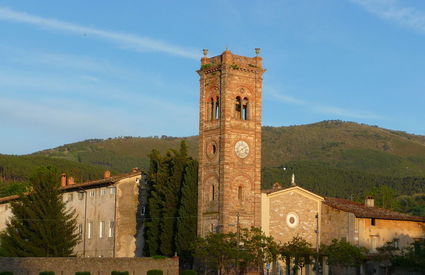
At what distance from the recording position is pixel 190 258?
60844 millimetres

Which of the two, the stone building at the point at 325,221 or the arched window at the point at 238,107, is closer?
the arched window at the point at 238,107

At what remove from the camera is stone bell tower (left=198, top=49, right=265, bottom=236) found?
194 feet

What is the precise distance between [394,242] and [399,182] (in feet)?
406

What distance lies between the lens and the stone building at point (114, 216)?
2702 inches

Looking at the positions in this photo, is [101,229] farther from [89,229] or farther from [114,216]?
[114,216]

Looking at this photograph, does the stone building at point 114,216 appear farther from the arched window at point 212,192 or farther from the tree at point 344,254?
the tree at point 344,254

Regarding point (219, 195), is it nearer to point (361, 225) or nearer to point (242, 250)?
point (242, 250)

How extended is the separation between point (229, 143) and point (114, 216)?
589 inches

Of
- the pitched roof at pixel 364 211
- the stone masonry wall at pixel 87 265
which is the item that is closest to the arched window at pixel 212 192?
the stone masonry wall at pixel 87 265

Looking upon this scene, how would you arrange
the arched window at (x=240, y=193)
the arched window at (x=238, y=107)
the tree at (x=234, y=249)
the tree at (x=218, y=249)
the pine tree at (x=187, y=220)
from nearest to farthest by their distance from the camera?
the tree at (x=218, y=249) < the tree at (x=234, y=249) < the arched window at (x=240, y=193) < the pine tree at (x=187, y=220) < the arched window at (x=238, y=107)

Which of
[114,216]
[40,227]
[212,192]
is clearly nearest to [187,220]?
[212,192]

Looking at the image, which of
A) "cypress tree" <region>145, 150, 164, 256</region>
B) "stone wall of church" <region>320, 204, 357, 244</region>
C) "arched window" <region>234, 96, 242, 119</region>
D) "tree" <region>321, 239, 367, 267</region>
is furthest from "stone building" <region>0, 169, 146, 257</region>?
"tree" <region>321, 239, 367, 267</region>

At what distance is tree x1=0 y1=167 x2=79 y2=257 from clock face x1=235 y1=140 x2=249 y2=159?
49.9 ft

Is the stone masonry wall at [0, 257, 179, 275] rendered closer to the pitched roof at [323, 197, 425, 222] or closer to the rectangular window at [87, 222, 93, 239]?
the pitched roof at [323, 197, 425, 222]
